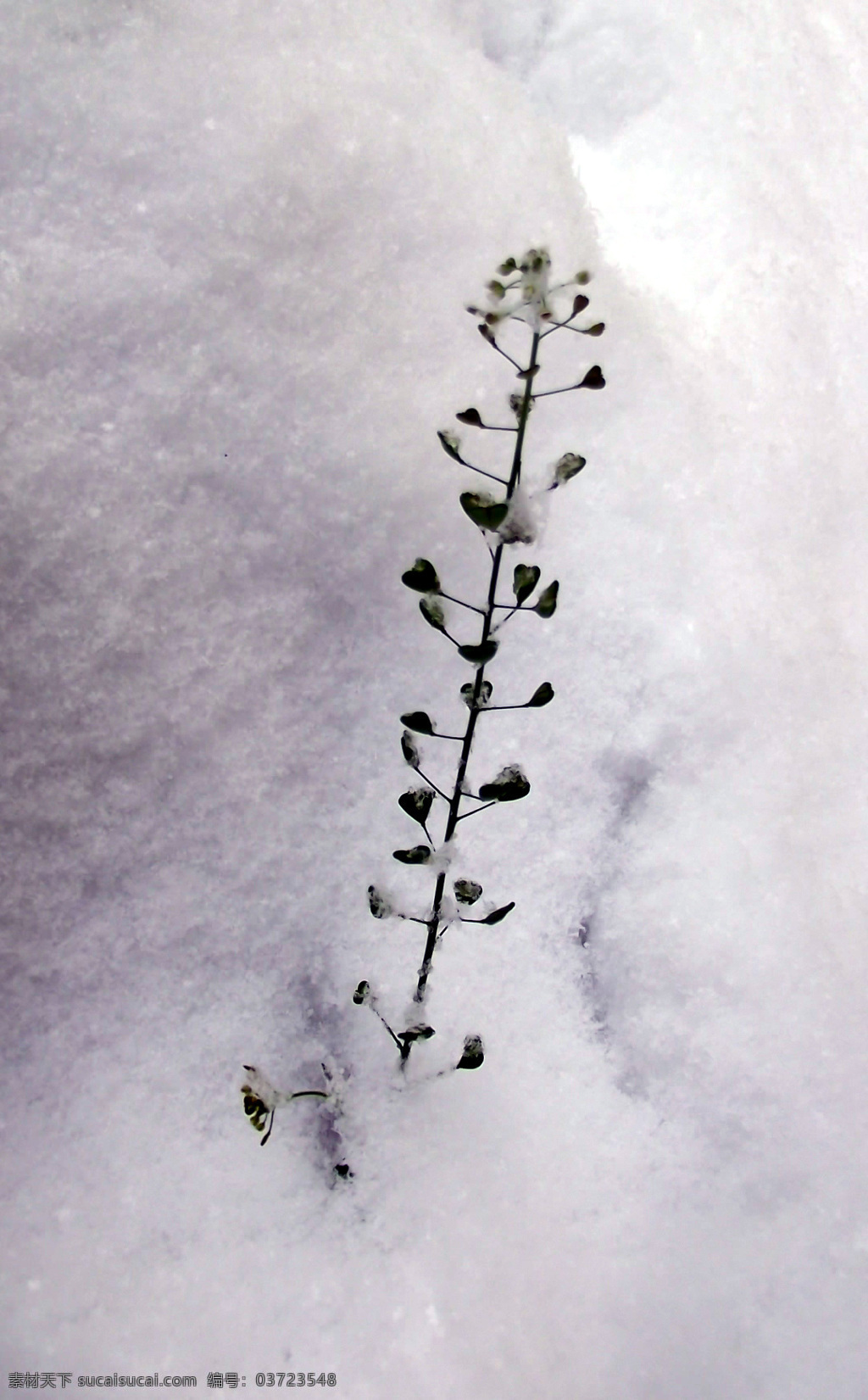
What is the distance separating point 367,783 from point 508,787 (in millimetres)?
→ 238

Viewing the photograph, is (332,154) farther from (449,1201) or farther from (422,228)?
(449,1201)

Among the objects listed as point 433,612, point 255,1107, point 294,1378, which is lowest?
point 294,1378

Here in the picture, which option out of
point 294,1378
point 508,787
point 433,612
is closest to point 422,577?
point 433,612

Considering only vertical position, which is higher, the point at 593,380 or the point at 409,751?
the point at 593,380

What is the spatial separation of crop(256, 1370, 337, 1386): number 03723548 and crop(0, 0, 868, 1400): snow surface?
0.03ft

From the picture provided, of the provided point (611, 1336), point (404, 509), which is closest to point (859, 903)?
point (611, 1336)

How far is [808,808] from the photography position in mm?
888

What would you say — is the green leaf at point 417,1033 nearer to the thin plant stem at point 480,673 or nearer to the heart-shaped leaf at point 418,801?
the thin plant stem at point 480,673

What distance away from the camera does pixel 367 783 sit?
2.72 feet

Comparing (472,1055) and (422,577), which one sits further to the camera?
(472,1055)

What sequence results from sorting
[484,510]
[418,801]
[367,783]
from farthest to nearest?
[367,783]
[418,801]
[484,510]

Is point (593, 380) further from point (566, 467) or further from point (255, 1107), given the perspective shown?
point (255, 1107)

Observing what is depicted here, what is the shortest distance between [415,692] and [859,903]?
449mm

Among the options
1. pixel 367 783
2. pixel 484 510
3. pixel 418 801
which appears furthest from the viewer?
pixel 367 783
